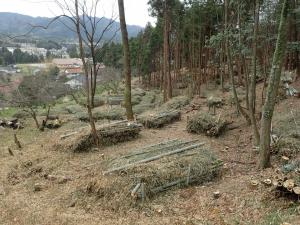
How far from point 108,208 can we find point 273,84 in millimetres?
4312

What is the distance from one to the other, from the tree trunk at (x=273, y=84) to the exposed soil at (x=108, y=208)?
0.48 metres

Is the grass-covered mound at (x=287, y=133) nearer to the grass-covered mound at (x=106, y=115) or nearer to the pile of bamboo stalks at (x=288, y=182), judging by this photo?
the pile of bamboo stalks at (x=288, y=182)

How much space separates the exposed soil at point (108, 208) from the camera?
6121 millimetres

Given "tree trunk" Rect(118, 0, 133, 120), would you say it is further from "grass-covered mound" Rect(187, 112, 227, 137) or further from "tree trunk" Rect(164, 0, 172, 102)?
"tree trunk" Rect(164, 0, 172, 102)

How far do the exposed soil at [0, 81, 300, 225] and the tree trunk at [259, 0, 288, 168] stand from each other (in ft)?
1.59

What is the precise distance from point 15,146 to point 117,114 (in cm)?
606

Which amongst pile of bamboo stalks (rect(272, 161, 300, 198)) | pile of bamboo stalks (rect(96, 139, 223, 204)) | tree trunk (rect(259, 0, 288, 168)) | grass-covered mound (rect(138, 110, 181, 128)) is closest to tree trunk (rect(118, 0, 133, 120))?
grass-covered mound (rect(138, 110, 181, 128))

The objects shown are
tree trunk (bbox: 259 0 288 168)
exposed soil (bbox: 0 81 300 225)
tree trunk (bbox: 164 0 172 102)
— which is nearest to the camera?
exposed soil (bbox: 0 81 300 225)

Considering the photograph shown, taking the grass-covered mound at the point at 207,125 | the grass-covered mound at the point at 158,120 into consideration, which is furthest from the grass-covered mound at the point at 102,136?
the grass-covered mound at the point at 207,125

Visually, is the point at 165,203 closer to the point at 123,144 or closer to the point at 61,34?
the point at 123,144

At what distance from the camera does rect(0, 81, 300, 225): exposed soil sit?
20.1 ft

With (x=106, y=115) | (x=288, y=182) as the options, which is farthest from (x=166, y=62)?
(x=288, y=182)

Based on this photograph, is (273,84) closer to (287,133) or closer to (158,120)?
(287,133)

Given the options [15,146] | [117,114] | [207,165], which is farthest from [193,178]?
[117,114]
